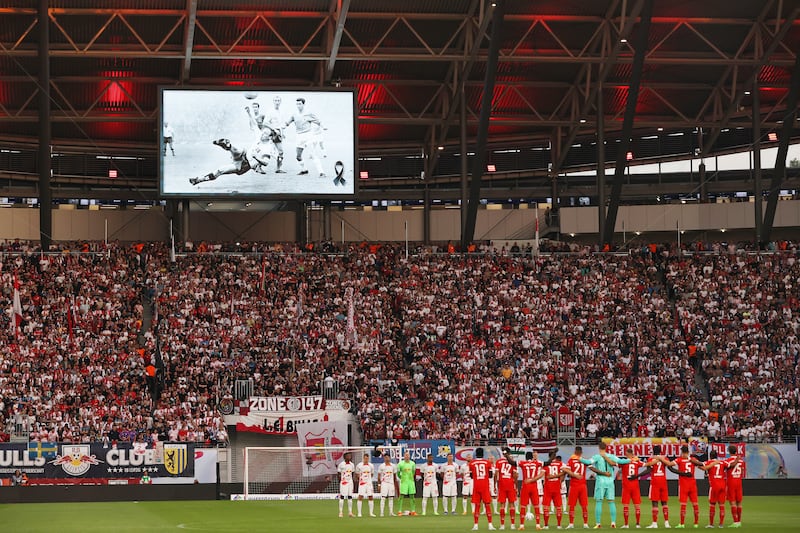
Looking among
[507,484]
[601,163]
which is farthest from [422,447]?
[601,163]

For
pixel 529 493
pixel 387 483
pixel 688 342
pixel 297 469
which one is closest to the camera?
pixel 529 493

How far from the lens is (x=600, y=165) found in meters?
60.2

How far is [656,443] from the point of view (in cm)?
4359

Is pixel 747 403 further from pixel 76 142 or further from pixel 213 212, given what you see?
pixel 76 142

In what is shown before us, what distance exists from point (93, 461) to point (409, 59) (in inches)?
911

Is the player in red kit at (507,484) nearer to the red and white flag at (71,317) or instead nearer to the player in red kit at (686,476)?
the player in red kit at (686,476)

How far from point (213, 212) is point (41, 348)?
64.3 ft

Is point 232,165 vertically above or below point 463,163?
below

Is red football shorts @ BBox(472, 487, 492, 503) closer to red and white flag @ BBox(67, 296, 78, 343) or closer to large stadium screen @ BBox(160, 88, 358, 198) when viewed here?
red and white flag @ BBox(67, 296, 78, 343)

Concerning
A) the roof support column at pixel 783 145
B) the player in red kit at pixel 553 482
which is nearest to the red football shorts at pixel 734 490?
the player in red kit at pixel 553 482

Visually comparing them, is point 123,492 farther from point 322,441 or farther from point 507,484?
point 507,484

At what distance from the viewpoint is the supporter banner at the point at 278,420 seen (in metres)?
44.2

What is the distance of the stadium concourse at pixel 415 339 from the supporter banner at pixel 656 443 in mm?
3021

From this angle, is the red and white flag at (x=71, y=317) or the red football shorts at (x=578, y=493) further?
the red and white flag at (x=71, y=317)
